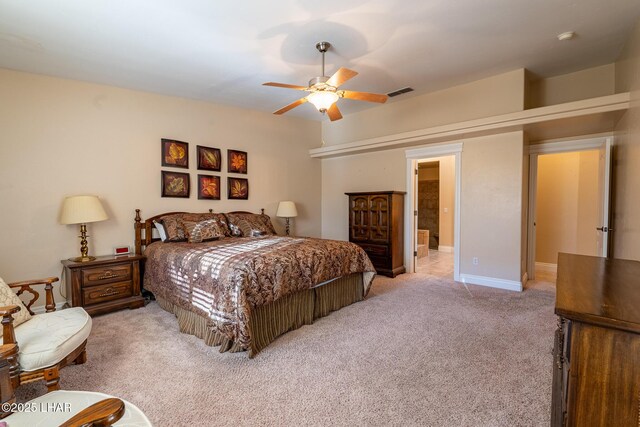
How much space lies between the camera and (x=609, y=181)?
3.69 meters

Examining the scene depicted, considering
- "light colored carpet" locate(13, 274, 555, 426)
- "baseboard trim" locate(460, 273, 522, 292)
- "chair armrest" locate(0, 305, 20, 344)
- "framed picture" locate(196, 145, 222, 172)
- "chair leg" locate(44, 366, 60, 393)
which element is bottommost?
"light colored carpet" locate(13, 274, 555, 426)

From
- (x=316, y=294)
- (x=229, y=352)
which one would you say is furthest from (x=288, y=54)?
(x=229, y=352)

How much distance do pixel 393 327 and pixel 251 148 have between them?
381cm

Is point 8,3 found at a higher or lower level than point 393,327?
higher

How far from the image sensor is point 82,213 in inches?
131

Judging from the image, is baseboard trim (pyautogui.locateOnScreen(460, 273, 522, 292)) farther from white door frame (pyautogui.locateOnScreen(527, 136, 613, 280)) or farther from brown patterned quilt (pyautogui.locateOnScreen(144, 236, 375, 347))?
brown patterned quilt (pyautogui.locateOnScreen(144, 236, 375, 347))

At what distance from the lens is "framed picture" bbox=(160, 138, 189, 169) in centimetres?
433

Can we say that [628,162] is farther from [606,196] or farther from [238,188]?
[238,188]

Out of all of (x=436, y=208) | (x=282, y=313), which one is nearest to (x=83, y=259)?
(x=282, y=313)

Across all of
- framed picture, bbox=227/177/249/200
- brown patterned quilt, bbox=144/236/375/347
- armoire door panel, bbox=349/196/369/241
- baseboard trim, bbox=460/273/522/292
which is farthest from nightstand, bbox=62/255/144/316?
baseboard trim, bbox=460/273/522/292

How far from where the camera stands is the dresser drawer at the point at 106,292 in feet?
10.9

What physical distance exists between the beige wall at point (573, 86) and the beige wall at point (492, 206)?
82 centimetres

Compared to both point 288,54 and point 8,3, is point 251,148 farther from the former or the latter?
point 8,3

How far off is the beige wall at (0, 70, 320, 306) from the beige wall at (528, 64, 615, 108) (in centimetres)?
459
